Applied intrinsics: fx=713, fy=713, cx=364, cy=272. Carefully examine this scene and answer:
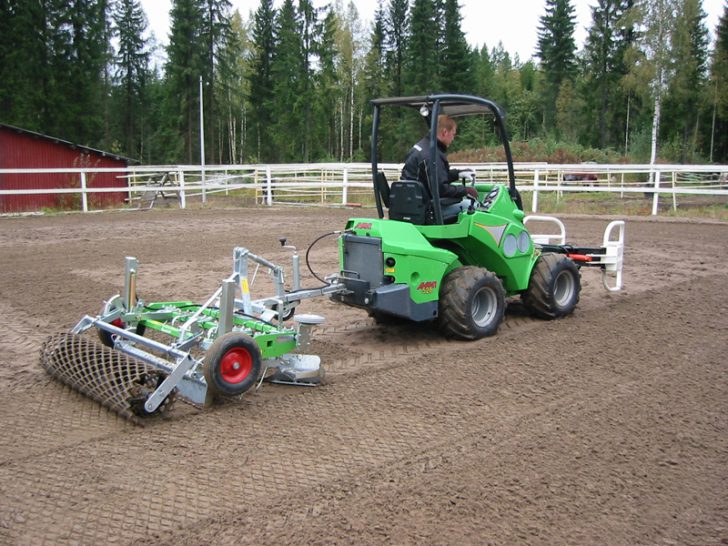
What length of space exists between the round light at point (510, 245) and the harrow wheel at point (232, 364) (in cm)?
304

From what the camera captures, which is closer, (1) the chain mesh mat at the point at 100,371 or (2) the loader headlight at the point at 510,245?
(1) the chain mesh mat at the point at 100,371

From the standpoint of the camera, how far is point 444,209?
266 inches

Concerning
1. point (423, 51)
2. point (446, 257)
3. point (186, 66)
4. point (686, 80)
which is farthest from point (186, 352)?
point (423, 51)

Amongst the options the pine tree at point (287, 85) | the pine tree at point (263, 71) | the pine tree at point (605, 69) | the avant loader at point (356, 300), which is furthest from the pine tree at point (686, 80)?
the avant loader at point (356, 300)

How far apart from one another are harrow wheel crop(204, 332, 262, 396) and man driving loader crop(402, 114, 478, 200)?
8.49ft

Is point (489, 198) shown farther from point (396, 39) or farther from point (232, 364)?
point (396, 39)

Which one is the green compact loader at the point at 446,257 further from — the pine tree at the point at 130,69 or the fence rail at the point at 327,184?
the pine tree at the point at 130,69

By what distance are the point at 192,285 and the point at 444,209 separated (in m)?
3.85

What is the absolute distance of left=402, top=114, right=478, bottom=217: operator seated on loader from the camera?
6.59 meters

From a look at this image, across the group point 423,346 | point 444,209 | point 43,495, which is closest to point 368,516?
point 43,495

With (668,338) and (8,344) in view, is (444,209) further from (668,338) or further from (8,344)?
(8,344)

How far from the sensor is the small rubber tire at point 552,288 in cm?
731

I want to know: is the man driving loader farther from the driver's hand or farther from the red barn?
the red barn

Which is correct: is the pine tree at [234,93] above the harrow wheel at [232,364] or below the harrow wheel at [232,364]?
above
